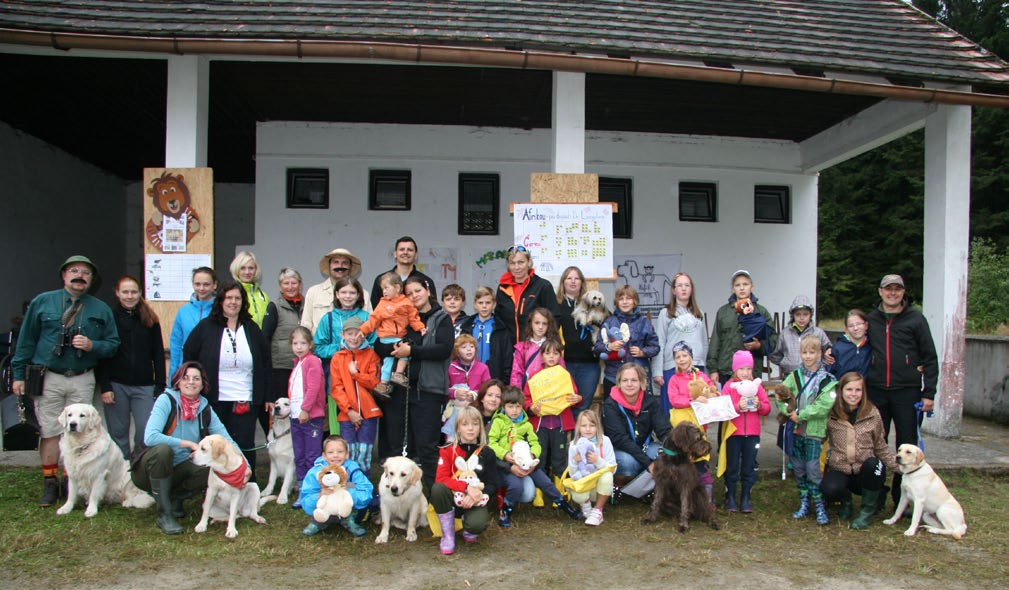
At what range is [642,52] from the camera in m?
6.99

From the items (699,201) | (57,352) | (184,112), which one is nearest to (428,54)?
(184,112)

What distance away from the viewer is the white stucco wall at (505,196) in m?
10.2

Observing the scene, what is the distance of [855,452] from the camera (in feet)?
16.8

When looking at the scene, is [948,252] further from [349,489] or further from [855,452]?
[349,489]

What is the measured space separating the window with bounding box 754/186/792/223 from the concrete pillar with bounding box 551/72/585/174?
5.10 meters

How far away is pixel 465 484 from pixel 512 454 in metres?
0.62

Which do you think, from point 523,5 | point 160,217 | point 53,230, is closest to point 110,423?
point 160,217

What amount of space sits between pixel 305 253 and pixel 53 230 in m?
5.78

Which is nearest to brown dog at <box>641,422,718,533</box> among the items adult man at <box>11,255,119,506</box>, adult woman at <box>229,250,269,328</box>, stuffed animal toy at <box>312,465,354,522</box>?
stuffed animal toy at <box>312,465,354,522</box>

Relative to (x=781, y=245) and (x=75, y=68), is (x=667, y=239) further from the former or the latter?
(x=75, y=68)

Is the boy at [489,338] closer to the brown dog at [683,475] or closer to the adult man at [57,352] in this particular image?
the brown dog at [683,475]

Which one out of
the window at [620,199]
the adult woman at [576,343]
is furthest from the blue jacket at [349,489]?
the window at [620,199]

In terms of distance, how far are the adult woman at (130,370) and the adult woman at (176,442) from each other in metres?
0.68

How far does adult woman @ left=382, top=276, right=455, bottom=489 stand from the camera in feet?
17.4
